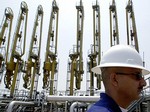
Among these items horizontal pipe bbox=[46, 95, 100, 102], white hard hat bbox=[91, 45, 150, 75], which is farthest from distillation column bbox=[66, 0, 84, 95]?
white hard hat bbox=[91, 45, 150, 75]

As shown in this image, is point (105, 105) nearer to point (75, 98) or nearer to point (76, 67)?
point (75, 98)

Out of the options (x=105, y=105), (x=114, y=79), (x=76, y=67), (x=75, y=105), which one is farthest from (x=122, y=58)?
(x=76, y=67)

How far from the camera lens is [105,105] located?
1021 millimetres

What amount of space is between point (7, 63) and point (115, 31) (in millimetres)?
10468

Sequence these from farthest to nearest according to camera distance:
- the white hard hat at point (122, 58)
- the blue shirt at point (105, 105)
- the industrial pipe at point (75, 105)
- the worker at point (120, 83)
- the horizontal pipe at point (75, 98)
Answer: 1. the horizontal pipe at point (75, 98)
2. the industrial pipe at point (75, 105)
3. the white hard hat at point (122, 58)
4. the worker at point (120, 83)
5. the blue shirt at point (105, 105)

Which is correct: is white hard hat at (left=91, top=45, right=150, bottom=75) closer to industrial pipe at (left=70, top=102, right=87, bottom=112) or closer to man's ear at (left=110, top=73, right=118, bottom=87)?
man's ear at (left=110, top=73, right=118, bottom=87)

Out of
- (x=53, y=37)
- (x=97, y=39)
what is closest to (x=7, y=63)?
(x=53, y=37)

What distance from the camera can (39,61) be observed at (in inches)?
856

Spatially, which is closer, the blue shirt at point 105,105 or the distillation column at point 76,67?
the blue shirt at point 105,105

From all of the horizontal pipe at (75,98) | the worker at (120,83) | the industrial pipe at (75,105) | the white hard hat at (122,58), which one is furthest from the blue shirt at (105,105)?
the horizontal pipe at (75,98)

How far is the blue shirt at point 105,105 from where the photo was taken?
96 centimetres

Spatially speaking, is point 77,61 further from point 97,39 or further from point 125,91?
point 125,91

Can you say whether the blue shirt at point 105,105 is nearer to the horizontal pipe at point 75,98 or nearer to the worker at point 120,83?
the worker at point 120,83

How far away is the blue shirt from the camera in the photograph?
3.14 feet
